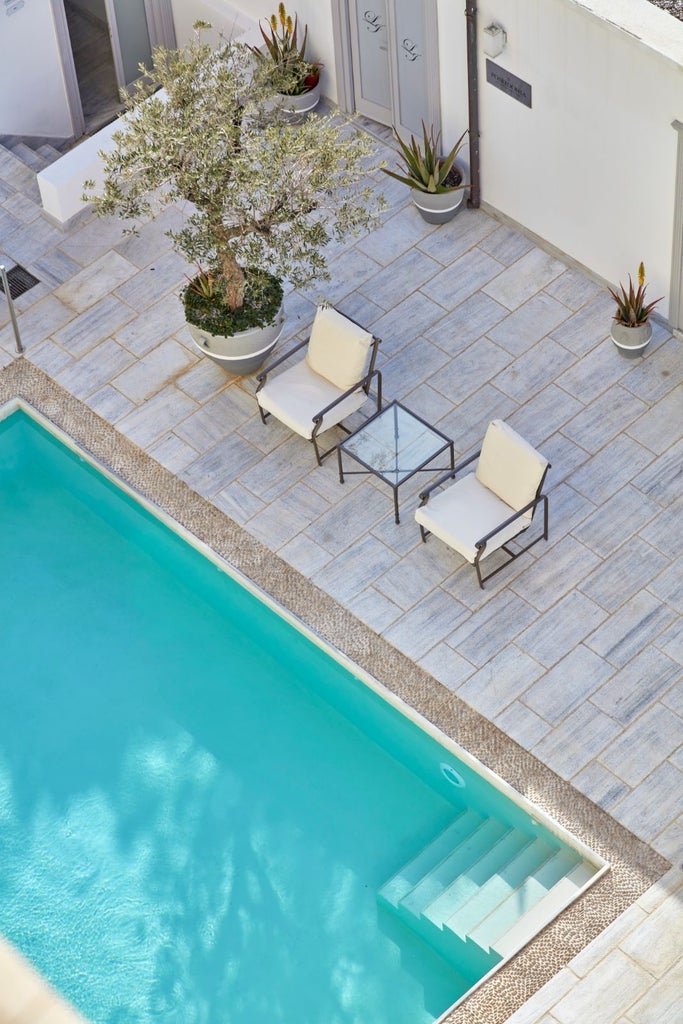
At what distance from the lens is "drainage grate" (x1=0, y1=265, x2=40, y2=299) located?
12.8m

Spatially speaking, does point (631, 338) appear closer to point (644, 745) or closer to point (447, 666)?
point (447, 666)

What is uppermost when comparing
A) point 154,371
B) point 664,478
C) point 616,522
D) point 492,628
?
point 154,371

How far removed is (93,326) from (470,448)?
3197 millimetres

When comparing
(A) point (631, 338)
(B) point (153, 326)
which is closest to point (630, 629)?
(A) point (631, 338)

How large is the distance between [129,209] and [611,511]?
12.8 feet

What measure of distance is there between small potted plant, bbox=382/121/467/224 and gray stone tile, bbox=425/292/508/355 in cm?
83

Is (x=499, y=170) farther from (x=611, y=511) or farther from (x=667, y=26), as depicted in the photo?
(x=611, y=511)

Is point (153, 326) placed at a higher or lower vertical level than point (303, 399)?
lower

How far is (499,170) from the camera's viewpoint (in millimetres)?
12484

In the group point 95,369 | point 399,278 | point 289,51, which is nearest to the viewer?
point 95,369

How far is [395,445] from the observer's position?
1103cm

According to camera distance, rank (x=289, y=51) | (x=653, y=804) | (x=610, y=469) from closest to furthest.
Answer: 1. (x=653, y=804)
2. (x=610, y=469)
3. (x=289, y=51)

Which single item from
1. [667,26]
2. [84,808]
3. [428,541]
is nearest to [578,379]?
[428,541]

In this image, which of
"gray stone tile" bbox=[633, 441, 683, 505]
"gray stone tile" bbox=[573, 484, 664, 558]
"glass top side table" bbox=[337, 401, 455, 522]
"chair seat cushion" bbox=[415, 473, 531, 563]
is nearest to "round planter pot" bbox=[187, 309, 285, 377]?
"glass top side table" bbox=[337, 401, 455, 522]
